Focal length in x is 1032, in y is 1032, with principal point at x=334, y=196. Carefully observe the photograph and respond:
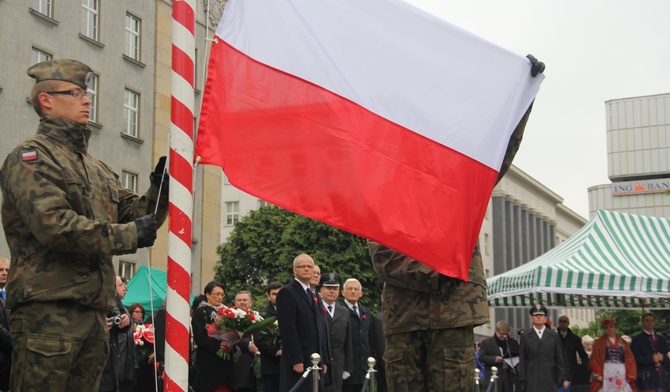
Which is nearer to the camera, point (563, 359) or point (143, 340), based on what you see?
point (143, 340)

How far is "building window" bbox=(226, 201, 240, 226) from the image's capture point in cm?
7150

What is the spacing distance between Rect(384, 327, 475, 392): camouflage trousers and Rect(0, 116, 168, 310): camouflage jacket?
2824mm

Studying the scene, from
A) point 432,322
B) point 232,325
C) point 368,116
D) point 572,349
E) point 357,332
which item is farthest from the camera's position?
point 572,349

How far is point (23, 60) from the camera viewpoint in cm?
3369

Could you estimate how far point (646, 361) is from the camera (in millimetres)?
20797

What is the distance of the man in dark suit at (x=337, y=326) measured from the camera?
14.1 m

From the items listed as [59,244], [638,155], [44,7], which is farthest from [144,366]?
[638,155]

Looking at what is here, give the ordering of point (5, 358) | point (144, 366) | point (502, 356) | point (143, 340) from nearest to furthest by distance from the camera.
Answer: point (5, 358)
point (143, 340)
point (144, 366)
point (502, 356)

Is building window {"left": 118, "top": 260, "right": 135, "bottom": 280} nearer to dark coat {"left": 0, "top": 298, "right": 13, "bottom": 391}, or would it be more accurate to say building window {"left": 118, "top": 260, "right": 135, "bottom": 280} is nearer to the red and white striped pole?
dark coat {"left": 0, "top": 298, "right": 13, "bottom": 391}

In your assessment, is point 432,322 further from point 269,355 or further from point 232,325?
point 269,355

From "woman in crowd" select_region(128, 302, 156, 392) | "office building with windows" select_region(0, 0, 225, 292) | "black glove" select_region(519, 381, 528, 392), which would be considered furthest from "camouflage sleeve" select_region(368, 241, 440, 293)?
"office building with windows" select_region(0, 0, 225, 292)

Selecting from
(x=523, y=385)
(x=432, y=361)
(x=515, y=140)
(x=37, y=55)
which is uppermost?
(x=37, y=55)

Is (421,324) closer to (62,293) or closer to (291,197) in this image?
(291,197)

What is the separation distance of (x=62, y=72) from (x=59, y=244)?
1.05m
